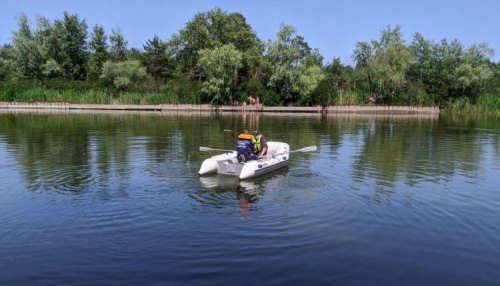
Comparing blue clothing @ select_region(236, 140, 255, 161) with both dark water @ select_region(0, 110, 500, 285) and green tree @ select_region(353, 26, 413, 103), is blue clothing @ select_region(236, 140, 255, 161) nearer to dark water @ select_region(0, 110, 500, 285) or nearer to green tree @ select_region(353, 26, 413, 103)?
dark water @ select_region(0, 110, 500, 285)

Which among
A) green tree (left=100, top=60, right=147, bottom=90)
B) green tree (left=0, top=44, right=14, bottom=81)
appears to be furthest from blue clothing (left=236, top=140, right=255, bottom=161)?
green tree (left=0, top=44, right=14, bottom=81)

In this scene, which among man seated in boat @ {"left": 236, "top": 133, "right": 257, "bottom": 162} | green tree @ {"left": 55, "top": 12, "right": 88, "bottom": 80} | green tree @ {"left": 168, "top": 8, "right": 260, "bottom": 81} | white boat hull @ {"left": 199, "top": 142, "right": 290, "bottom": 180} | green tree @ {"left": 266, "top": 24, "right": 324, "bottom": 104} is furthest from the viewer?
green tree @ {"left": 55, "top": 12, "right": 88, "bottom": 80}

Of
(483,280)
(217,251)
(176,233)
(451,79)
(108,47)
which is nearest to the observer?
(483,280)

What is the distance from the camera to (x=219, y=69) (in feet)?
185

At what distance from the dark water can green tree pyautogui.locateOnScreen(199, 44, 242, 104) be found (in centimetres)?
4071

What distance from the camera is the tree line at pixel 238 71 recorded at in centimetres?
5656

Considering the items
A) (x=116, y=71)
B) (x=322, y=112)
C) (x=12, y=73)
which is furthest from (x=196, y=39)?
(x=12, y=73)

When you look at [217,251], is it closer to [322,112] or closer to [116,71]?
[322,112]

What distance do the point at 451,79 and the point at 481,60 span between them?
19.6 ft

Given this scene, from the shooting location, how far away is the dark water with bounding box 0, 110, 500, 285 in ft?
21.7

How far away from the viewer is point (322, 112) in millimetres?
54781

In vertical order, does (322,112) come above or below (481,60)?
below

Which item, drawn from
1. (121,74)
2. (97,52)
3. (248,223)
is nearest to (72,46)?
(97,52)

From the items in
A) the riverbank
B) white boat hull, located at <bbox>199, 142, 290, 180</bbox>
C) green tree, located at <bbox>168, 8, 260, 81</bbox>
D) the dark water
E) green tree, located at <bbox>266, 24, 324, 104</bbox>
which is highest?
green tree, located at <bbox>168, 8, 260, 81</bbox>
